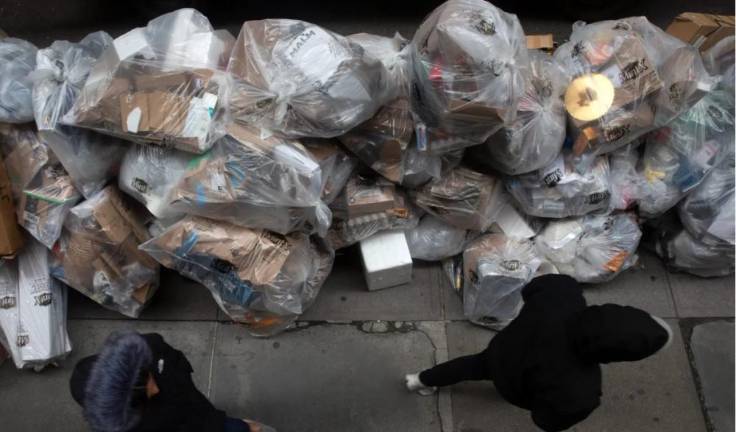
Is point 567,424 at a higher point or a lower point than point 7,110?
lower

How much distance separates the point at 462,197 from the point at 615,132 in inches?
28.9

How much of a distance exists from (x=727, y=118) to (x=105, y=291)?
304 centimetres

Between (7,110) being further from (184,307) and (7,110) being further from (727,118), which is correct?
(727,118)

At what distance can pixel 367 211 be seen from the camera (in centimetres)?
278

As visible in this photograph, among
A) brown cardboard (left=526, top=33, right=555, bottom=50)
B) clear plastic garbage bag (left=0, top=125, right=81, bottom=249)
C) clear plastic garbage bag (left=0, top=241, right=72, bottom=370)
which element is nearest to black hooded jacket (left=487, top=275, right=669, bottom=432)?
brown cardboard (left=526, top=33, right=555, bottom=50)

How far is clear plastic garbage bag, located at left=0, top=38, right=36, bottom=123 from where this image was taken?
246 cm

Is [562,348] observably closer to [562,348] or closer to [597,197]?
[562,348]

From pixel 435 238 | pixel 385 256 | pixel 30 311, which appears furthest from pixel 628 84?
pixel 30 311

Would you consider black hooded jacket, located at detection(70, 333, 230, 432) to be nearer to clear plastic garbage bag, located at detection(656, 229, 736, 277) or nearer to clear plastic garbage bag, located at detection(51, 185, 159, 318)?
clear plastic garbage bag, located at detection(51, 185, 159, 318)

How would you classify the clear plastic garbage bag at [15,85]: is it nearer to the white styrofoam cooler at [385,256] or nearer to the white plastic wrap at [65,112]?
the white plastic wrap at [65,112]

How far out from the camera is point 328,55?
2264mm

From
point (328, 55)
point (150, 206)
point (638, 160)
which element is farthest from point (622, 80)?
point (150, 206)

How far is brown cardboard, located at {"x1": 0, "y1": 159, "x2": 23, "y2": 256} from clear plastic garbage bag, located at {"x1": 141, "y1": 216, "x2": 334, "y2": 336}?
654 mm

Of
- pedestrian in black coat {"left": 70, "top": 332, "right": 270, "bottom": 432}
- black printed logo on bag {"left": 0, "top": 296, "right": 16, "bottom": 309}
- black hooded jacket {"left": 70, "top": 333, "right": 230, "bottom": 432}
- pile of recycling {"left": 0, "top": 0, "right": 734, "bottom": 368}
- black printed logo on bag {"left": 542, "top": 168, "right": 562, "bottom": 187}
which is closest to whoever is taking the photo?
pedestrian in black coat {"left": 70, "top": 332, "right": 270, "bottom": 432}
